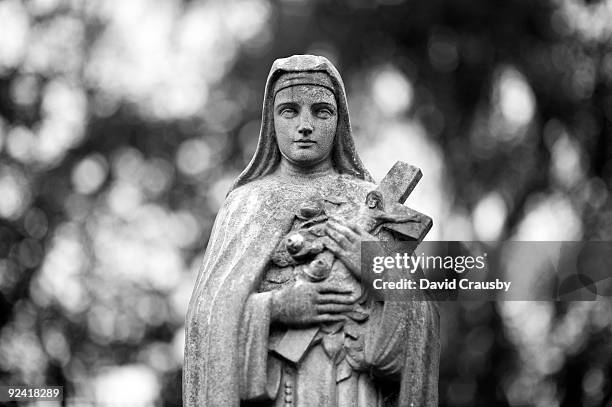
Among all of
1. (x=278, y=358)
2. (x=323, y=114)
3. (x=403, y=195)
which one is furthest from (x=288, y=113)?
(x=278, y=358)

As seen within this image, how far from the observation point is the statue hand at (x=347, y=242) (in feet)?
40.0

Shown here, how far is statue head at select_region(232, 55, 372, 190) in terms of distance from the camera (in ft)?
41.8

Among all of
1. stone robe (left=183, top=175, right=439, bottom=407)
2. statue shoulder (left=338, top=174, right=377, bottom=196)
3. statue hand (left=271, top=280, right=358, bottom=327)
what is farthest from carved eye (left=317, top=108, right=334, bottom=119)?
statue hand (left=271, top=280, right=358, bottom=327)

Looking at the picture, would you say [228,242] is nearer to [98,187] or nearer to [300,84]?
[300,84]

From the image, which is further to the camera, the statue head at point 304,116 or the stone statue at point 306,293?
the statue head at point 304,116

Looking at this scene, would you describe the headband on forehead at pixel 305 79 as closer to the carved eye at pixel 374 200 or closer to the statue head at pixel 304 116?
the statue head at pixel 304 116

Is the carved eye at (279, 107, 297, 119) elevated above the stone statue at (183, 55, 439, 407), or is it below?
above

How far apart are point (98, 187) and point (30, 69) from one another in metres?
2.41

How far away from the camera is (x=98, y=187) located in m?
28.1

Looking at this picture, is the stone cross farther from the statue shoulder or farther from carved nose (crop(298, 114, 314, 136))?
carved nose (crop(298, 114, 314, 136))

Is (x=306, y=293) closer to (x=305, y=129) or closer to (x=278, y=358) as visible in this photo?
(x=278, y=358)

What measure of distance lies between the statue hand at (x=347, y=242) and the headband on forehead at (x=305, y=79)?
114cm

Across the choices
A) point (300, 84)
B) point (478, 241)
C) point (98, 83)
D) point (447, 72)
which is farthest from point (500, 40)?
point (300, 84)

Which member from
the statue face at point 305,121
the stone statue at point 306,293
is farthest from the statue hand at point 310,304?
the statue face at point 305,121
